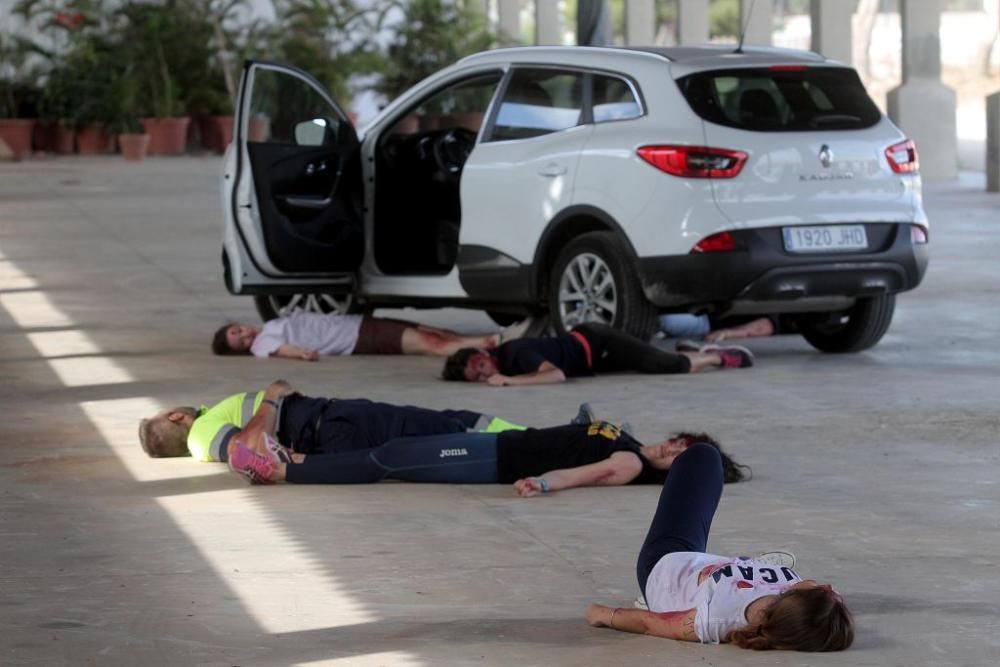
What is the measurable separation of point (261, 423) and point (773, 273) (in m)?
3.34

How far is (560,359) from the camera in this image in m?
9.77

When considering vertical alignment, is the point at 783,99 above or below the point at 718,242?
above

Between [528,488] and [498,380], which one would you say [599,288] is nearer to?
[498,380]

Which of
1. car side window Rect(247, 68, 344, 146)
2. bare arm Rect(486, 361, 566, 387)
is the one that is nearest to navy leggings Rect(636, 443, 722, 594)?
bare arm Rect(486, 361, 566, 387)

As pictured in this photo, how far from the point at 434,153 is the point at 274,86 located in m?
1.00

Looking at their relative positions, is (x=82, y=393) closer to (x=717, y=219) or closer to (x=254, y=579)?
(x=717, y=219)

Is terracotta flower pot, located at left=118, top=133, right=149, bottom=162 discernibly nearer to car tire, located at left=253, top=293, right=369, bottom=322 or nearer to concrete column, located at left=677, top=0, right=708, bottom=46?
concrete column, located at left=677, top=0, right=708, bottom=46

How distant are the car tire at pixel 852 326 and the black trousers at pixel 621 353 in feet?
4.34

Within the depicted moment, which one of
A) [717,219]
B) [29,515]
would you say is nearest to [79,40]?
[717,219]

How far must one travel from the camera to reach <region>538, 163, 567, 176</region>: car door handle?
1048cm

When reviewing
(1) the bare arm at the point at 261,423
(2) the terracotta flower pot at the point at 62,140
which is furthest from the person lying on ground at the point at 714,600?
(2) the terracotta flower pot at the point at 62,140

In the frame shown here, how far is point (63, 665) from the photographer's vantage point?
197 inches

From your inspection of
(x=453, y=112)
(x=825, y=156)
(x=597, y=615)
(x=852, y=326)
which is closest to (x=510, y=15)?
(x=453, y=112)

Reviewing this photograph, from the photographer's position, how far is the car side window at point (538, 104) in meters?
10.7
